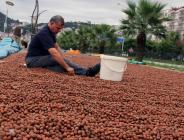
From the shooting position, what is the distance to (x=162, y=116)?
4570 mm

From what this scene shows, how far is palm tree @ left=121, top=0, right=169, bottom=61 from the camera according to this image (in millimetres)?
31531

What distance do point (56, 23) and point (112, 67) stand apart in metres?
1.48

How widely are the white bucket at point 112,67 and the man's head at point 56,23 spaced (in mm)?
1194

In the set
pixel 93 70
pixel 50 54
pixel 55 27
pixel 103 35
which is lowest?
pixel 103 35

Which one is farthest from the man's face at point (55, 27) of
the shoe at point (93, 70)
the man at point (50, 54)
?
the shoe at point (93, 70)

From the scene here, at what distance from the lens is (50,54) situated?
776 centimetres

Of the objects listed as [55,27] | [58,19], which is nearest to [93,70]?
[55,27]

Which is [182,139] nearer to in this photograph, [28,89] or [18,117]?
[18,117]

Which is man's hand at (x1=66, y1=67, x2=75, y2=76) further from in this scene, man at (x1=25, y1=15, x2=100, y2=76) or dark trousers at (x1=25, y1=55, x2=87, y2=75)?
dark trousers at (x1=25, y1=55, x2=87, y2=75)

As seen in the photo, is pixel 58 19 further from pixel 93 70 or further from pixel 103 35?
pixel 103 35

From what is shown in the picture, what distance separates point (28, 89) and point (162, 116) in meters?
1.74

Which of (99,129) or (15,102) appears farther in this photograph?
(15,102)

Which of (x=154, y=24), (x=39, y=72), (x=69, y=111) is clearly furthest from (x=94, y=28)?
(x=69, y=111)

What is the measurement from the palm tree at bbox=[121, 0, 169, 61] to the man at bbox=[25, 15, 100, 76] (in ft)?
78.1
